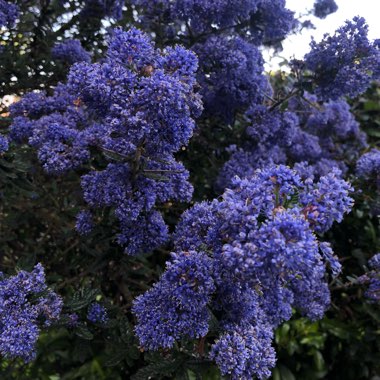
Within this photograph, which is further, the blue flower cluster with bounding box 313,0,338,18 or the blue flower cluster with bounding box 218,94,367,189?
the blue flower cluster with bounding box 313,0,338,18

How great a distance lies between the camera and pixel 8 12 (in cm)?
278

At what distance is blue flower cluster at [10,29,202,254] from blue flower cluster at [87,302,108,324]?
1.03ft

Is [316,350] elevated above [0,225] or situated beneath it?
situated beneath

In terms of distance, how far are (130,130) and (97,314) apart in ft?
3.10

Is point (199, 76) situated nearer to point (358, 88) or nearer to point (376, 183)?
point (358, 88)

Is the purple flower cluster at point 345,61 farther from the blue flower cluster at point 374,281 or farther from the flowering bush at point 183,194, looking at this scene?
the blue flower cluster at point 374,281

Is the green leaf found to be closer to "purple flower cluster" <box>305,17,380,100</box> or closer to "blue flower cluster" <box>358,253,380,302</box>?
"blue flower cluster" <box>358,253,380,302</box>

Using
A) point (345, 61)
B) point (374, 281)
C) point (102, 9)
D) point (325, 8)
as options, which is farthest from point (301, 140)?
point (102, 9)

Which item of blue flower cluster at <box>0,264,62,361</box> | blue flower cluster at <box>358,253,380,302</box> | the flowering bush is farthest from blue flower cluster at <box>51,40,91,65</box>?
blue flower cluster at <box>358,253,380,302</box>

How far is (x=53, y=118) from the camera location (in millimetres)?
2449

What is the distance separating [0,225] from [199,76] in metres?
1.88

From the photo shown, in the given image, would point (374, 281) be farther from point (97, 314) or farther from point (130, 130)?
point (130, 130)

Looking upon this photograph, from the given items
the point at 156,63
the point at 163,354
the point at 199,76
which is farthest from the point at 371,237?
the point at 156,63

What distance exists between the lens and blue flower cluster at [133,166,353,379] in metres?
1.45
